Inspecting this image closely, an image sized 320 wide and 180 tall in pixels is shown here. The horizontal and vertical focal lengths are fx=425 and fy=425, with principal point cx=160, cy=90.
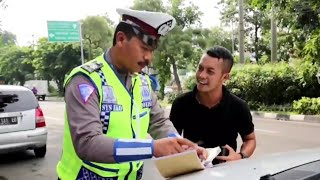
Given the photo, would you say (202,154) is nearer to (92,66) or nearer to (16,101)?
(92,66)

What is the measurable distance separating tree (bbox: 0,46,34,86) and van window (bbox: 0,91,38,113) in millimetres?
43741

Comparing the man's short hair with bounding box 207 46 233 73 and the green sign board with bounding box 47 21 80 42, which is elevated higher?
the green sign board with bounding box 47 21 80 42

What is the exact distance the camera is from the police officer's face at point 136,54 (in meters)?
1.53

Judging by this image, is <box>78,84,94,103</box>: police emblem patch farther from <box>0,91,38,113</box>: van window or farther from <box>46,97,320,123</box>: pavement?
<box>46,97,320,123</box>: pavement

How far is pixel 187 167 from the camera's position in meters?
1.49

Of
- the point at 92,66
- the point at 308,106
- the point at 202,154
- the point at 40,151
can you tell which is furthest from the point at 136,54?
the point at 308,106

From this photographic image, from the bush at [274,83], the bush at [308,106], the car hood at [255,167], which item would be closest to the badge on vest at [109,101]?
the car hood at [255,167]

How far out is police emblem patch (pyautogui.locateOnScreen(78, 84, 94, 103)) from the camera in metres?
1.44

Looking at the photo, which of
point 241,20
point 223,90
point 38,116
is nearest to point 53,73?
point 241,20

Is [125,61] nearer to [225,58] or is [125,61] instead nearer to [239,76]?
[225,58]

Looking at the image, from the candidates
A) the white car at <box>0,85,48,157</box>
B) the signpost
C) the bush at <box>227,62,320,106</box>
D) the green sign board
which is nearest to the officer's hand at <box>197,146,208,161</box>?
the white car at <box>0,85,48,157</box>

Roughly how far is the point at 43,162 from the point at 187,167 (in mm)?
5834

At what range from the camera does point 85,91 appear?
1457 millimetres

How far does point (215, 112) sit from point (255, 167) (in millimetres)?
861
